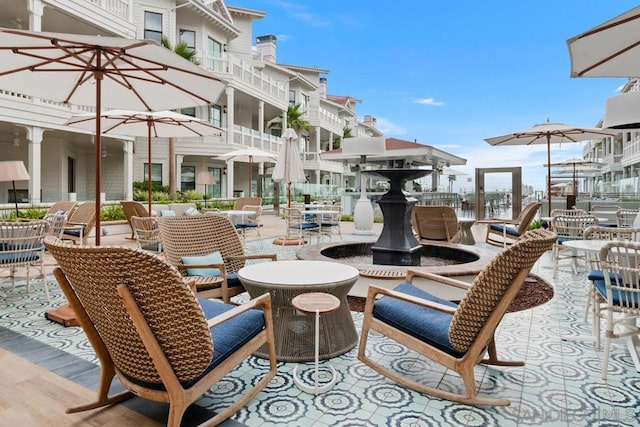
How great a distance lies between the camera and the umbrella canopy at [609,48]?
3.06m

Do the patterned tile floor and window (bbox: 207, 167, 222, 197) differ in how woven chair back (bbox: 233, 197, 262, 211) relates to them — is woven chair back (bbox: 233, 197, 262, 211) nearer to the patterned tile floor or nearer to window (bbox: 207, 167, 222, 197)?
the patterned tile floor

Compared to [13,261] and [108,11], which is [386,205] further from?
[108,11]

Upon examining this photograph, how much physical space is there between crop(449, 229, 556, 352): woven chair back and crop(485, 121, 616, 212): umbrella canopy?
660 centimetres

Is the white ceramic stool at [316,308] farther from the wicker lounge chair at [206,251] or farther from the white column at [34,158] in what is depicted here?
the white column at [34,158]

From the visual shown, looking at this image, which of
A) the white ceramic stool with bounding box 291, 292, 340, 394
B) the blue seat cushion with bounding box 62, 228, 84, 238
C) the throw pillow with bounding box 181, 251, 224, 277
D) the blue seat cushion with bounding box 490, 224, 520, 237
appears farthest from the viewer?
the blue seat cushion with bounding box 490, 224, 520, 237

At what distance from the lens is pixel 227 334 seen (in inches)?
91.7

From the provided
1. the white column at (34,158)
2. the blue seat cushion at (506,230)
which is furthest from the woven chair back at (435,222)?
the white column at (34,158)

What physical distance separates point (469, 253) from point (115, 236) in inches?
353

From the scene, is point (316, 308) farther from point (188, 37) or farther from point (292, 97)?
point (292, 97)

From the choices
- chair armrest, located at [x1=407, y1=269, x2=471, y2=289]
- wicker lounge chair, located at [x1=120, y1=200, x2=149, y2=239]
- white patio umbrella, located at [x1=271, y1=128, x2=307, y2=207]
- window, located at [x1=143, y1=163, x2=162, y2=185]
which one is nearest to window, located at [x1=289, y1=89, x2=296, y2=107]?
window, located at [x1=143, y1=163, x2=162, y2=185]

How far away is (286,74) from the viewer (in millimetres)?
24453

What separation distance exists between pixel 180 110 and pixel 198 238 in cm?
1491

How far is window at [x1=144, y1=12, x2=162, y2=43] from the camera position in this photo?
16234mm

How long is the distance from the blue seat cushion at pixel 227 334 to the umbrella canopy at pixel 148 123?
4.26 meters
